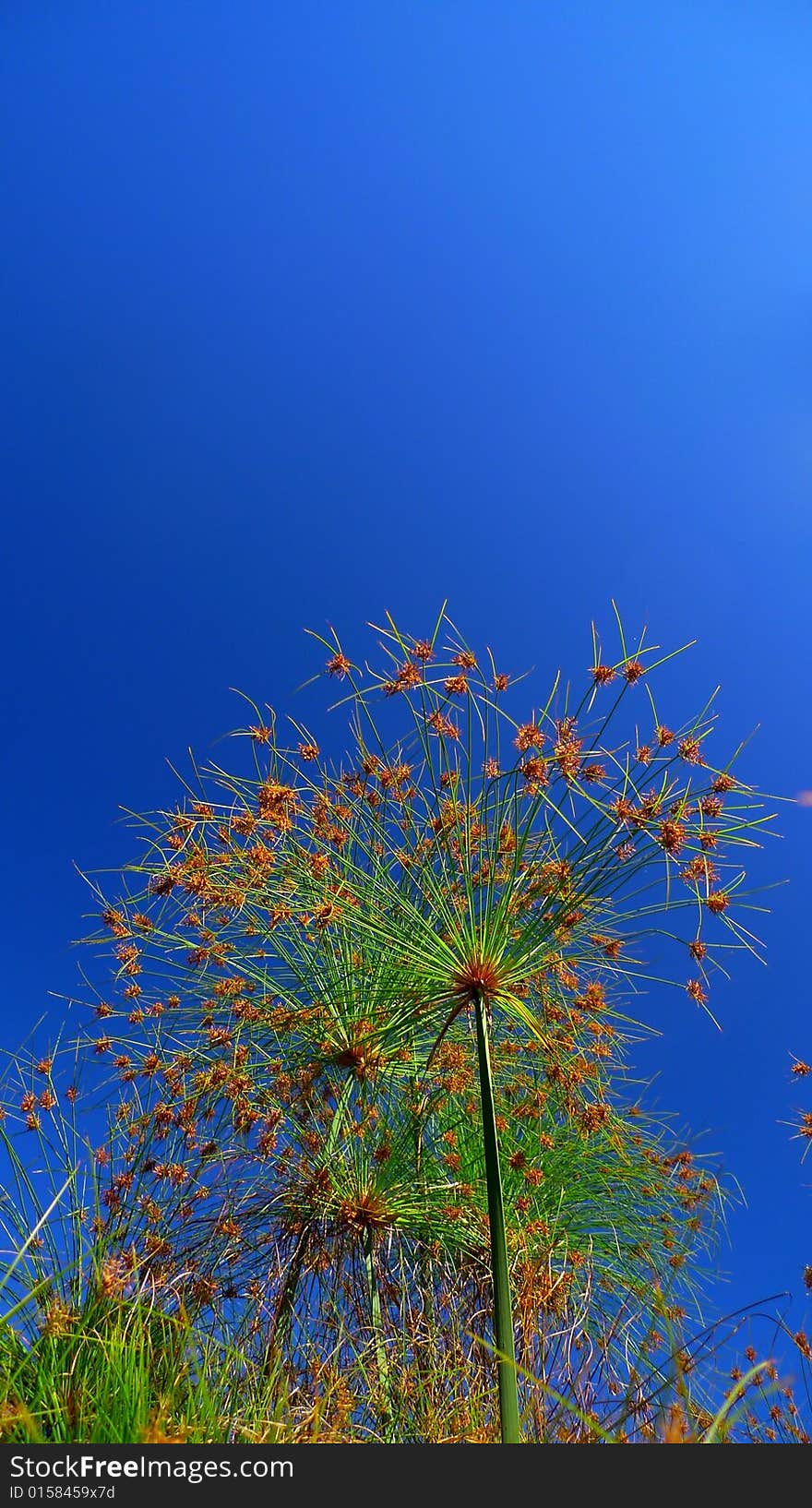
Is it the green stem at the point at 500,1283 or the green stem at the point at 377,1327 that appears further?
the green stem at the point at 377,1327

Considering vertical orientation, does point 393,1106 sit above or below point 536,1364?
above

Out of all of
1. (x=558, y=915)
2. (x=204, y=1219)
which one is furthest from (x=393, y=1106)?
(x=558, y=915)

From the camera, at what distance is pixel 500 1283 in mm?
3199

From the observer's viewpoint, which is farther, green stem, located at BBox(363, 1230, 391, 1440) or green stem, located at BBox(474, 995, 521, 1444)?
green stem, located at BBox(363, 1230, 391, 1440)

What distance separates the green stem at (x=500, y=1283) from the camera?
9.25 feet

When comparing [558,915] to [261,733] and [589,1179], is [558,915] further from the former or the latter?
[589,1179]

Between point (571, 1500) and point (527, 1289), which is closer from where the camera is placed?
point (571, 1500)

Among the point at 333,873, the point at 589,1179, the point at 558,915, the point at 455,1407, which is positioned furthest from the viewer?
the point at 589,1179

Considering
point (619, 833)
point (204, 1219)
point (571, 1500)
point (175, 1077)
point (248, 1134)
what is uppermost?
→ point (619, 833)

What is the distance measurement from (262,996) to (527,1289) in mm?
2418

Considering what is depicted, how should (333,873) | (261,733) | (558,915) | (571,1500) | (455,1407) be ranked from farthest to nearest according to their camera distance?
(261,733) → (333,873) → (455,1407) → (558,915) → (571,1500)

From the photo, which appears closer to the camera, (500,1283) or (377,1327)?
(500,1283)

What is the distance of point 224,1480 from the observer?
2.18m

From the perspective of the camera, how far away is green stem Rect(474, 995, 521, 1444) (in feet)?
9.25
